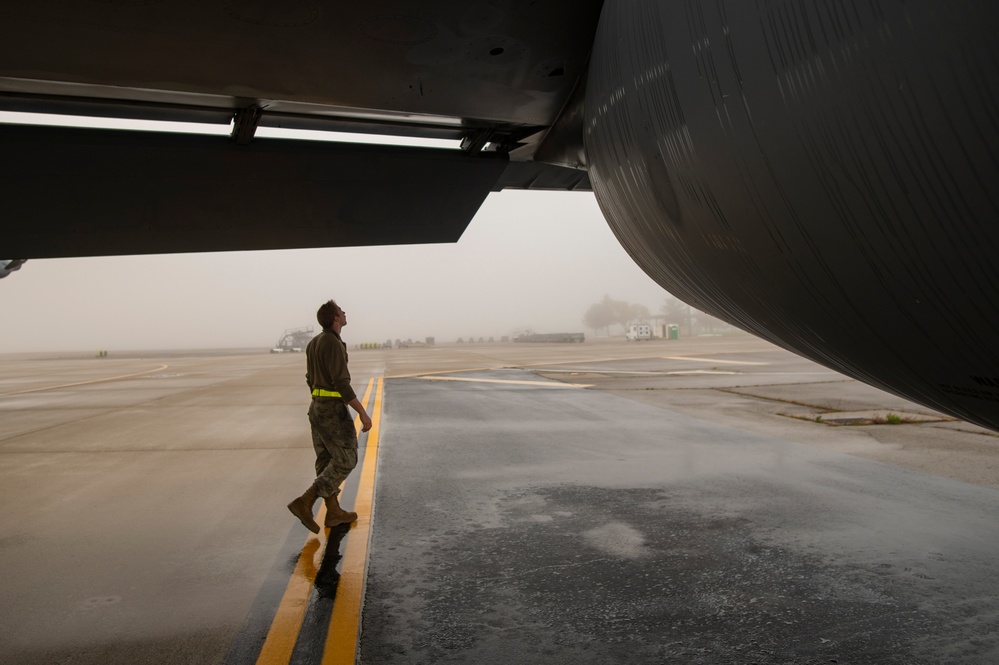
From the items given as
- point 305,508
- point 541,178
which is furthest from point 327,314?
point 541,178

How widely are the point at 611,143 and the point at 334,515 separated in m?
3.20

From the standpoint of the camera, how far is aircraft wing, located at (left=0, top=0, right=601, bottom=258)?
1788 millimetres

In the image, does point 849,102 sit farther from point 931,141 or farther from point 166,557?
point 166,557

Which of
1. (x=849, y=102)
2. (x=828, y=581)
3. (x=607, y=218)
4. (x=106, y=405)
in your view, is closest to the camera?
(x=849, y=102)

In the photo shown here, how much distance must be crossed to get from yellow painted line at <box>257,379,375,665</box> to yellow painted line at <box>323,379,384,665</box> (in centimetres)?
14

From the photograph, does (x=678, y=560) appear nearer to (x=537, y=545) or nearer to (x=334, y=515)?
(x=537, y=545)

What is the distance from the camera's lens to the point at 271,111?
7.87ft

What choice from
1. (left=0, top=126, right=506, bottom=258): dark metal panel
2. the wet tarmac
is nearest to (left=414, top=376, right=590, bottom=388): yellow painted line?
the wet tarmac

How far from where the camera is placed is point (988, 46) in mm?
758

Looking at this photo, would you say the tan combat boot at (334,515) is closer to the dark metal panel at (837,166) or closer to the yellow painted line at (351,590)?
the yellow painted line at (351,590)

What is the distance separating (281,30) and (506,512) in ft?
10.8

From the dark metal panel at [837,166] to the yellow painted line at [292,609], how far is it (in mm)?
2144

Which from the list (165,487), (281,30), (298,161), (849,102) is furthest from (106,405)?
(849,102)

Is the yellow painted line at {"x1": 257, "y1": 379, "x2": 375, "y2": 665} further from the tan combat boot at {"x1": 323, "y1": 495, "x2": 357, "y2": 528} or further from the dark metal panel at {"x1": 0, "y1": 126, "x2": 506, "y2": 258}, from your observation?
the dark metal panel at {"x1": 0, "y1": 126, "x2": 506, "y2": 258}
